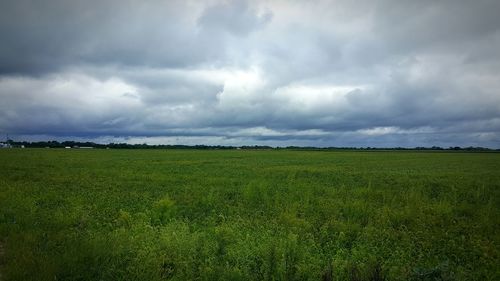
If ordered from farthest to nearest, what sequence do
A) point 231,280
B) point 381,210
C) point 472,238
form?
point 381,210 < point 472,238 < point 231,280

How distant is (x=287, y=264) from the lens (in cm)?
849

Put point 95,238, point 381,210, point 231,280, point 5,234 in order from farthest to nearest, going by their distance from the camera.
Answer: point 381,210 → point 5,234 → point 95,238 → point 231,280

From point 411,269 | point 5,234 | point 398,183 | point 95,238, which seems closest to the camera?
point 411,269

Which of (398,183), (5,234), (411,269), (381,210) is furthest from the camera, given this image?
(398,183)

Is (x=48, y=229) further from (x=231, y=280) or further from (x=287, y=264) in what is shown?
(x=287, y=264)

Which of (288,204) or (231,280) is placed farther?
(288,204)

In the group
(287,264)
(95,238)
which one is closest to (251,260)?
(287,264)

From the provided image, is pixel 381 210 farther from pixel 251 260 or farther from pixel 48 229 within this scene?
pixel 48 229

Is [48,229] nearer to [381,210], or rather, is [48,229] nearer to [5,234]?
[5,234]

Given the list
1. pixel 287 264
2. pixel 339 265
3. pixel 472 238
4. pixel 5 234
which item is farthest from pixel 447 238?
pixel 5 234

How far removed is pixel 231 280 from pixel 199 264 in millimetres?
1253

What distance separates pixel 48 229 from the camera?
1145 centimetres

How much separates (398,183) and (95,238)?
22195 millimetres

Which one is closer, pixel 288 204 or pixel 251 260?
pixel 251 260
